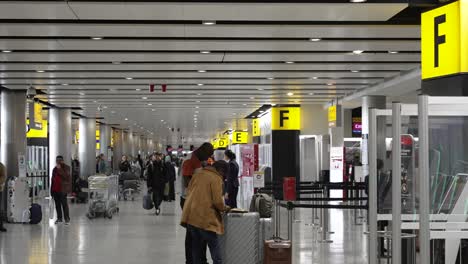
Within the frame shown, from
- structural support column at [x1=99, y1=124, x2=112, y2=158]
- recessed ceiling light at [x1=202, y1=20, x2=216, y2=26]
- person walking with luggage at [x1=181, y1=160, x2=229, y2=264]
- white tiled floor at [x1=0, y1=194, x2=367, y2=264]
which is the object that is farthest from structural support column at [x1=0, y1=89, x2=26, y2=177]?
structural support column at [x1=99, y1=124, x2=112, y2=158]

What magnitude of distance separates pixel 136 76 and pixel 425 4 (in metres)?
9.01

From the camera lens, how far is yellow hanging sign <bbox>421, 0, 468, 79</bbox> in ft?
22.6

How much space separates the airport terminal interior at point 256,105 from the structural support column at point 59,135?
1.63 m

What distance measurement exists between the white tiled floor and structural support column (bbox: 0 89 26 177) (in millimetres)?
2112

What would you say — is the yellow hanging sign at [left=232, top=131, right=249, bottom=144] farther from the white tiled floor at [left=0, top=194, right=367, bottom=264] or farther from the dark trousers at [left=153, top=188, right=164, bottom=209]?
the white tiled floor at [left=0, top=194, right=367, bottom=264]

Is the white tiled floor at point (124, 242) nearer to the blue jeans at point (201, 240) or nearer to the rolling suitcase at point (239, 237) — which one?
the rolling suitcase at point (239, 237)

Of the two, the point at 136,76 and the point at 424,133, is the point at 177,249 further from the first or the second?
the point at 424,133

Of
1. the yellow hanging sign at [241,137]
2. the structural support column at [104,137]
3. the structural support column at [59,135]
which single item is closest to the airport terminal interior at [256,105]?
the structural support column at [59,135]

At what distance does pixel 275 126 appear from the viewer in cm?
2581

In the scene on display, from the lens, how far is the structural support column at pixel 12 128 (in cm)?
1925

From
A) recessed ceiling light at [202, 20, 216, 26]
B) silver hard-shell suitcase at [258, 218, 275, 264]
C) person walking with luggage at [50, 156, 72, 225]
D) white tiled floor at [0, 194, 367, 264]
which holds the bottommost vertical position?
white tiled floor at [0, 194, 367, 264]

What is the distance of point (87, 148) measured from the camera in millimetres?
33469

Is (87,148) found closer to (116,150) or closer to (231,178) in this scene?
(116,150)

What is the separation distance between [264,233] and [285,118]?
54.1 feet
